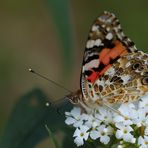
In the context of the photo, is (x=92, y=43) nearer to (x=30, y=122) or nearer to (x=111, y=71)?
(x=111, y=71)

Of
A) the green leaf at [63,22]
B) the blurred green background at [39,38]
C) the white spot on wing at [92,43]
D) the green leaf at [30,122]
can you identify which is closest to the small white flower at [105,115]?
the green leaf at [30,122]

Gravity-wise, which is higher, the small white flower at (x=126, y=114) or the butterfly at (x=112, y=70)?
the butterfly at (x=112, y=70)

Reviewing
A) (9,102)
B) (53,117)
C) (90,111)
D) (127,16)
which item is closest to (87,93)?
(90,111)

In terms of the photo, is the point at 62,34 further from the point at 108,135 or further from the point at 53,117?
the point at 108,135

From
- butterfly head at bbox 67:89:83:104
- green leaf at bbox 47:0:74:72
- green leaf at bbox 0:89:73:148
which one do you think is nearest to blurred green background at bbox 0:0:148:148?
green leaf at bbox 47:0:74:72

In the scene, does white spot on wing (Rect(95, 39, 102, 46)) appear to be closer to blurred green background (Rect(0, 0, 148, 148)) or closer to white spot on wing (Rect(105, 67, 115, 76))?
white spot on wing (Rect(105, 67, 115, 76))

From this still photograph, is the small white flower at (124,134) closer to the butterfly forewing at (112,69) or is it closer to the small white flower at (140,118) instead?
the small white flower at (140,118)
